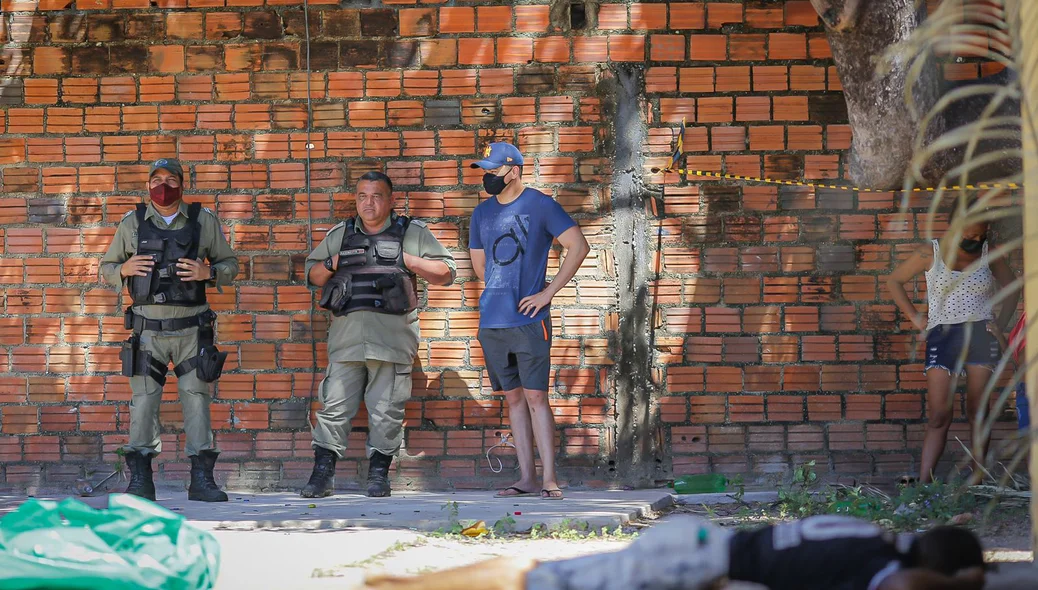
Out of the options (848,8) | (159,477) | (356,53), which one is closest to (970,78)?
(848,8)

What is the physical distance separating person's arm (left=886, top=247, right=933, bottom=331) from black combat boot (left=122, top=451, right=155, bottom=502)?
4.29 m

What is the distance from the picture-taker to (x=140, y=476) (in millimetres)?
6387

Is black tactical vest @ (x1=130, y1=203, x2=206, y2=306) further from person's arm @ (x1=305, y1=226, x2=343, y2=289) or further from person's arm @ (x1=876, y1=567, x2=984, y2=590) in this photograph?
person's arm @ (x1=876, y1=567, x2=984, y2=590)

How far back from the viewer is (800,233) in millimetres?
6770

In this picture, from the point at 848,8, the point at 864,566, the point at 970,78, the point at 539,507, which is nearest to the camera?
the point at 864,566

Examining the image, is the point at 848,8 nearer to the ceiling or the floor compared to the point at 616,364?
nearer to the ceiling

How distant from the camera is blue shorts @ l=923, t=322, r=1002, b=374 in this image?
20.4 ft

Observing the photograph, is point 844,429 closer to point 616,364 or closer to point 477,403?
point 616,364

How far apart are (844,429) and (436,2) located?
3.49 m

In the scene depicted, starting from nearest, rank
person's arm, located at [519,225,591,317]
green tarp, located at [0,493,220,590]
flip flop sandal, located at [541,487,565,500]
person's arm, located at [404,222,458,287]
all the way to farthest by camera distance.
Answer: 1. green tarp, located at [0,493,220,590]
2. flip flop sandal, located at [541,487,565,500]
3. person's arm, located at [519,225,591,317]
4. person's arm, located at [404,222,458,287]

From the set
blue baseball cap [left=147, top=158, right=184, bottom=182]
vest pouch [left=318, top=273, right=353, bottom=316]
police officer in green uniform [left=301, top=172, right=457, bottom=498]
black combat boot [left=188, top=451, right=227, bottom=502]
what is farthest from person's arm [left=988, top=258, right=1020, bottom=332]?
blue baseball cap [left=147, top=158, right=184, bottom=182]

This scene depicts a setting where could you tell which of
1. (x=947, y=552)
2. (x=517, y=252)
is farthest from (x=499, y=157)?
(x=947, y=552)

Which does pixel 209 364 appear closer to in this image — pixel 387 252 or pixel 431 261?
pixel 387 252

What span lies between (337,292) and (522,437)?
52.2 inches
